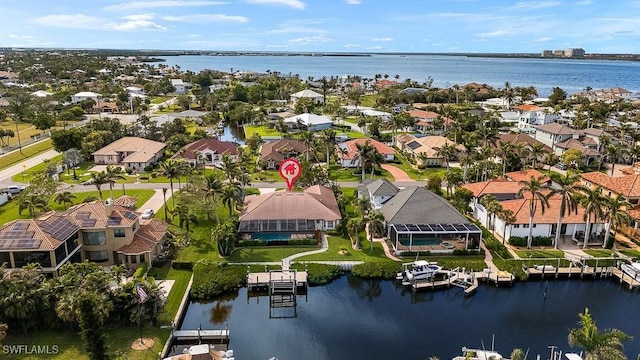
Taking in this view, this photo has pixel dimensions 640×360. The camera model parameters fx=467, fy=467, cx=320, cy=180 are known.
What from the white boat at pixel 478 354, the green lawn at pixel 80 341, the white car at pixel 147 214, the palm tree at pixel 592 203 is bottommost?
the white boat at pixel 478 354

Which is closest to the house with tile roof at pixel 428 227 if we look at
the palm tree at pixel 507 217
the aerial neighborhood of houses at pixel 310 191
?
the aerial neighborhood of houses at pixel 310 191

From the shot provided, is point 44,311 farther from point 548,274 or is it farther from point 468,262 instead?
point 548,274

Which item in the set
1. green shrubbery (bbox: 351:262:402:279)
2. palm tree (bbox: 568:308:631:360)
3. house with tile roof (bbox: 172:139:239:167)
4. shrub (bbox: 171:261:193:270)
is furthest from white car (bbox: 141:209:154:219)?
palm tree (bbox: 568:308:631:360)

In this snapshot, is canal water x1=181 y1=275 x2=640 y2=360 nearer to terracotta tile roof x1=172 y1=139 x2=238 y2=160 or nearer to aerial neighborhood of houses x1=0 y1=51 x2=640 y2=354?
aerial neighborhood of houses x1=0 y1=51 x2=640 y2=354

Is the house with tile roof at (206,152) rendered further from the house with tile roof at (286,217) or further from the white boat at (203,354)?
the white boat at (203,354)

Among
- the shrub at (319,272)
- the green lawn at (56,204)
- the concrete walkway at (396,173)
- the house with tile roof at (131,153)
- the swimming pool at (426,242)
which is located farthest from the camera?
the house with tile roof at (131,153)

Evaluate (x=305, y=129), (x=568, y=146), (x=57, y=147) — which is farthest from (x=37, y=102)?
(x=568, y=146)
